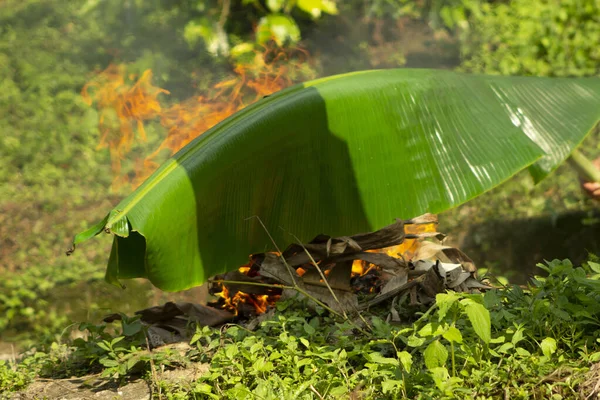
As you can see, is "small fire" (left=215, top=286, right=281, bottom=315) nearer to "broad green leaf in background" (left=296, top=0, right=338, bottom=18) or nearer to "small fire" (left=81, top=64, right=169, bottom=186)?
"small fire" (left=81, top=64, right=169, bottom=186)

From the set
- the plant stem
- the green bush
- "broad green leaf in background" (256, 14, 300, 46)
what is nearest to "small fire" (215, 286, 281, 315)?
the plant stem

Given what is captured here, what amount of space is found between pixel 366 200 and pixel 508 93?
0.86m

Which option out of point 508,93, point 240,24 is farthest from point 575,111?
point 240,24

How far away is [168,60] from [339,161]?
5182 millimetres

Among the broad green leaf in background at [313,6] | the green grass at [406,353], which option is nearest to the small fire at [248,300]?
the green grass at [406,353]

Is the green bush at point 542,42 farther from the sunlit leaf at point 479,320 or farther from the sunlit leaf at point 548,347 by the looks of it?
the sunlit leaf at point 479,320

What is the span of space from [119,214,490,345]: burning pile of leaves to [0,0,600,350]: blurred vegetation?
7.94 ft

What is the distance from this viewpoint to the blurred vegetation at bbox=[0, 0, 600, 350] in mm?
6434

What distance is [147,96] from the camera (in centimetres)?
723

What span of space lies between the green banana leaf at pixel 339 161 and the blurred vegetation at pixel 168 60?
104 inches

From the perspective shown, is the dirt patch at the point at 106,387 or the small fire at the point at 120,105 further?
the small fire at the point at 120,105

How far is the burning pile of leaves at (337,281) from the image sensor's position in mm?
3078

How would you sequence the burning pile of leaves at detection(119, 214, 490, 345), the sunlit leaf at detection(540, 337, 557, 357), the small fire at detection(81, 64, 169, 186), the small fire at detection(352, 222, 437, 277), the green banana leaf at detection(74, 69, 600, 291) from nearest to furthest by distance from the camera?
the sunlit leaf at detection(540, 337, 557, 357)
the green banana leaf at detection(74, 69, 600, 291)
the burning pile of leaves at detection(119, 214, 490, 345)
the small fire at detection(352, 222, 437, 277)
the small fire at detection(81, 64, 169, 186)

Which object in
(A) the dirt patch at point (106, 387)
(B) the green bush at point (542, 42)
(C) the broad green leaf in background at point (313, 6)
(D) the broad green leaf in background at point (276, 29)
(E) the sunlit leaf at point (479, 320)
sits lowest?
(A) the dirt patch at point (106, 387)
